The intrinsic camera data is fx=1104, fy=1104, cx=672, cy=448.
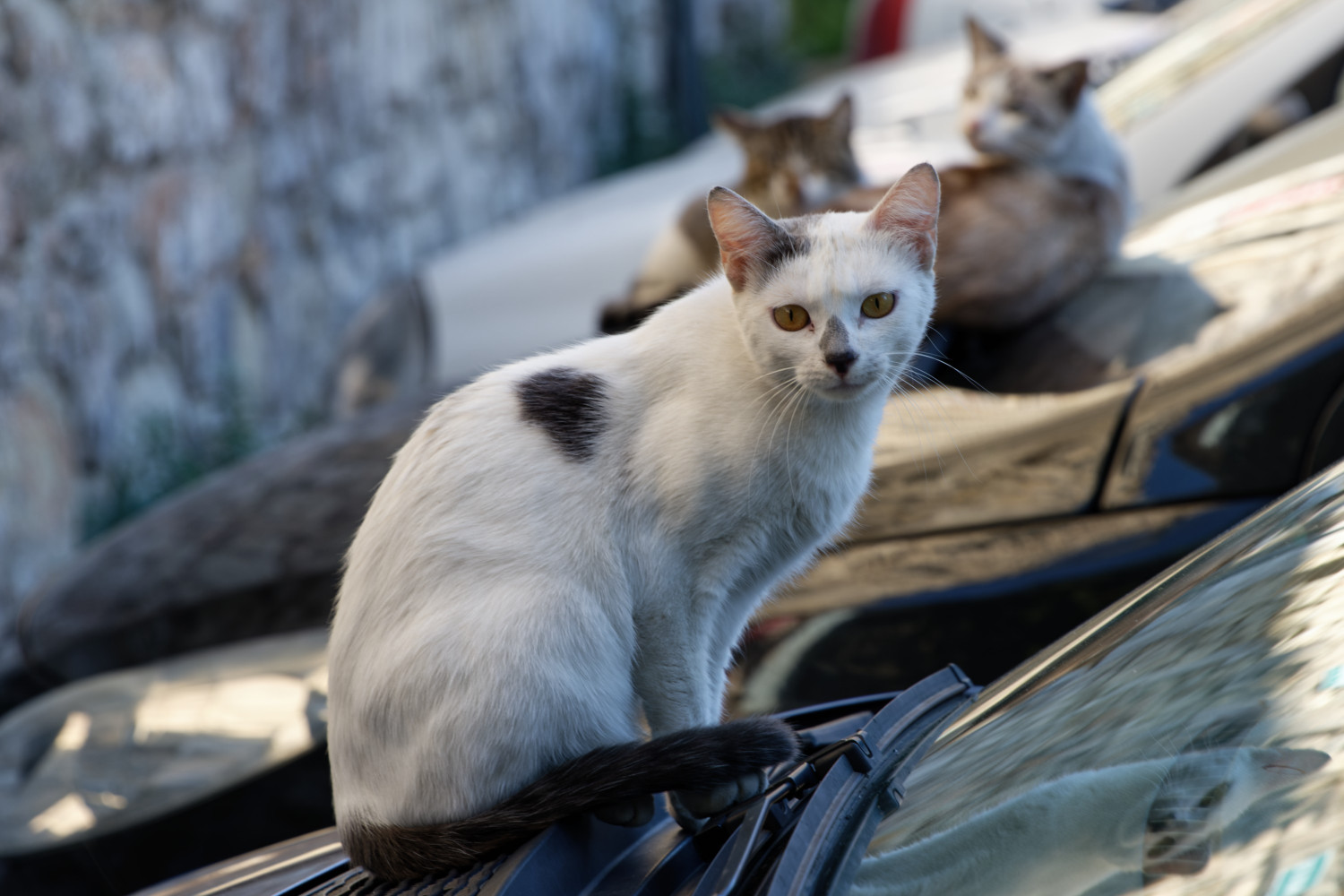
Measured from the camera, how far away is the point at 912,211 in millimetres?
1159

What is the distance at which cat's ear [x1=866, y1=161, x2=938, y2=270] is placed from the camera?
1.15 meters

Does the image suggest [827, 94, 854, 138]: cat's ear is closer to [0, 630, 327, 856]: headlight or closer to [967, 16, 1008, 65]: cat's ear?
[967, 16, 1008, 65]: cat's ear

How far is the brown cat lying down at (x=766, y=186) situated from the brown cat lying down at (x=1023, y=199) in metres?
0.31

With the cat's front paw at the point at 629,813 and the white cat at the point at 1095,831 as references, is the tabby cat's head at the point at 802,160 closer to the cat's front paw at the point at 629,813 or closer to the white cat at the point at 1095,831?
the cat's front paw at the point at 629,813

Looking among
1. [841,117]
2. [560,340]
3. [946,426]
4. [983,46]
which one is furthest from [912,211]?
[560,340]

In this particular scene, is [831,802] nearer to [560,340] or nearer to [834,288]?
[834,288]

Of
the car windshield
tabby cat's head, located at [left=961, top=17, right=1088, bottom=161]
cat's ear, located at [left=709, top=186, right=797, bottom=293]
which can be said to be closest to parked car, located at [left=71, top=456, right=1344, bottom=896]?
the car windshield

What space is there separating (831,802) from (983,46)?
2.18 meters

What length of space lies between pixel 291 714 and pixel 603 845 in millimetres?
1068

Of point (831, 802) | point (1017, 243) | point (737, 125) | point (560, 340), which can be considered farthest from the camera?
point (560, 340)

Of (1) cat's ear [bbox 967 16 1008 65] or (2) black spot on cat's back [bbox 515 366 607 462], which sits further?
(1) cat's ear [bbox 967 16 1008 65]

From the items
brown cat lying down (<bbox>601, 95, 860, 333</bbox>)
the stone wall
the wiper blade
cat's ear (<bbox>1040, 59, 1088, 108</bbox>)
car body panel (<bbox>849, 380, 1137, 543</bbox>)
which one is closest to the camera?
the wiper blade

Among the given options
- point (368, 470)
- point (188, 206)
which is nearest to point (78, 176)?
point (188, 206)

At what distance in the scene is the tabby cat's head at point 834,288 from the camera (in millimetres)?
1113
